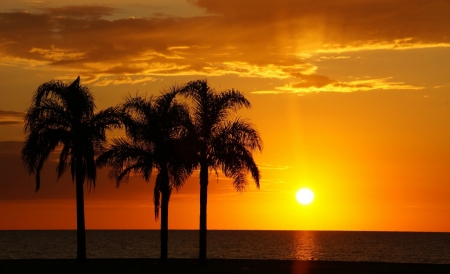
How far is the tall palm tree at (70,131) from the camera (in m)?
39.7

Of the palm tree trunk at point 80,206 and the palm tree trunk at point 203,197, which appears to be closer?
the palm tree trunk at point 80,206

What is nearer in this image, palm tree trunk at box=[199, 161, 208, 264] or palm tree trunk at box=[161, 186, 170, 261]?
palm tree trunk at box=[199, 161, 208, 264]

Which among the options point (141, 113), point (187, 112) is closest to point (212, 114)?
point (187, 112)

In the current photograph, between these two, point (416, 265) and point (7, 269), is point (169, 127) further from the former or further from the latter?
point (416, 265)

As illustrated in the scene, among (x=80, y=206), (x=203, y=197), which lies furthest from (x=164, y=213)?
(x=80, y=206)

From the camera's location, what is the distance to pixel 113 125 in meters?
41.0

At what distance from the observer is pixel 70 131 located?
40344 millimetres

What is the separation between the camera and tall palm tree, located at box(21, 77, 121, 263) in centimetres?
3969

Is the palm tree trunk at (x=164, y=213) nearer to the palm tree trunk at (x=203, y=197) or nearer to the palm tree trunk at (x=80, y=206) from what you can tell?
the palm tree trunk at (x=203, y=197)

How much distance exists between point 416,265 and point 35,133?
22243mm

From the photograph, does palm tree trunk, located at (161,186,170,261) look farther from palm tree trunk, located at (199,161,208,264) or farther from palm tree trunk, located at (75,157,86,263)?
palm tree trunk, located at (75,157,86,263)

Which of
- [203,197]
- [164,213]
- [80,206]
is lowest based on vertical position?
[164,213]

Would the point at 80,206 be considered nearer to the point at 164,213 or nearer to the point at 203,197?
the point at 164,213

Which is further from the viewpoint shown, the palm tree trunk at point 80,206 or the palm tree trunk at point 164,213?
the palm tree trunk at point 164,213
